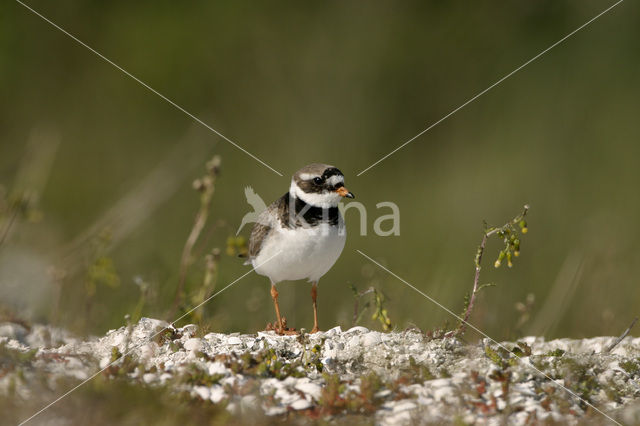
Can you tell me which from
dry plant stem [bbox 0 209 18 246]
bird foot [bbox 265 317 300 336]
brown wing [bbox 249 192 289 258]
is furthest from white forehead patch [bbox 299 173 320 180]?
dry plant stem [bbox 0 209 18 246]

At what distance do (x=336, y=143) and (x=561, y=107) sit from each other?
386 cm

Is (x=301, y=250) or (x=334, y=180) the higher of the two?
(x=334, y=180)

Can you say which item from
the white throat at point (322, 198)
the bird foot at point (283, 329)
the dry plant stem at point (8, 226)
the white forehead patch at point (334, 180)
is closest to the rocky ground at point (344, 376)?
Answer: the bird foot at point (283, 329)

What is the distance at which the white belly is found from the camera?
5930 mm

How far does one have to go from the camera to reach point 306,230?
5.98 meters

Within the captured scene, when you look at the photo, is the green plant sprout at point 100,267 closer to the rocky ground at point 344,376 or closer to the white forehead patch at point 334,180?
the rocky ground at point 344,376

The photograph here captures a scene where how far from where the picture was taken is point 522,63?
38.9 ft

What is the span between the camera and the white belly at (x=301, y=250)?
19.5ft

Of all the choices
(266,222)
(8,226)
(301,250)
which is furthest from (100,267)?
(266,222)

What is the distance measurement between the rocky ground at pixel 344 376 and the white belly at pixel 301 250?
31.2 inches

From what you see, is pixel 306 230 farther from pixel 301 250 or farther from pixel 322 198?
pixel 322 198

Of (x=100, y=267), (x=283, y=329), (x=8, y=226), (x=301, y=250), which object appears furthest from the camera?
(x=283, y=329)

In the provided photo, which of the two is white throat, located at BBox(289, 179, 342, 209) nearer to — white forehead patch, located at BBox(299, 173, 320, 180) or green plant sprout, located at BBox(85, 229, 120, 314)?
white forehead patch, located at BBox(299, 173, 320, 180)

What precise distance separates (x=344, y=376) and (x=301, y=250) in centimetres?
149
